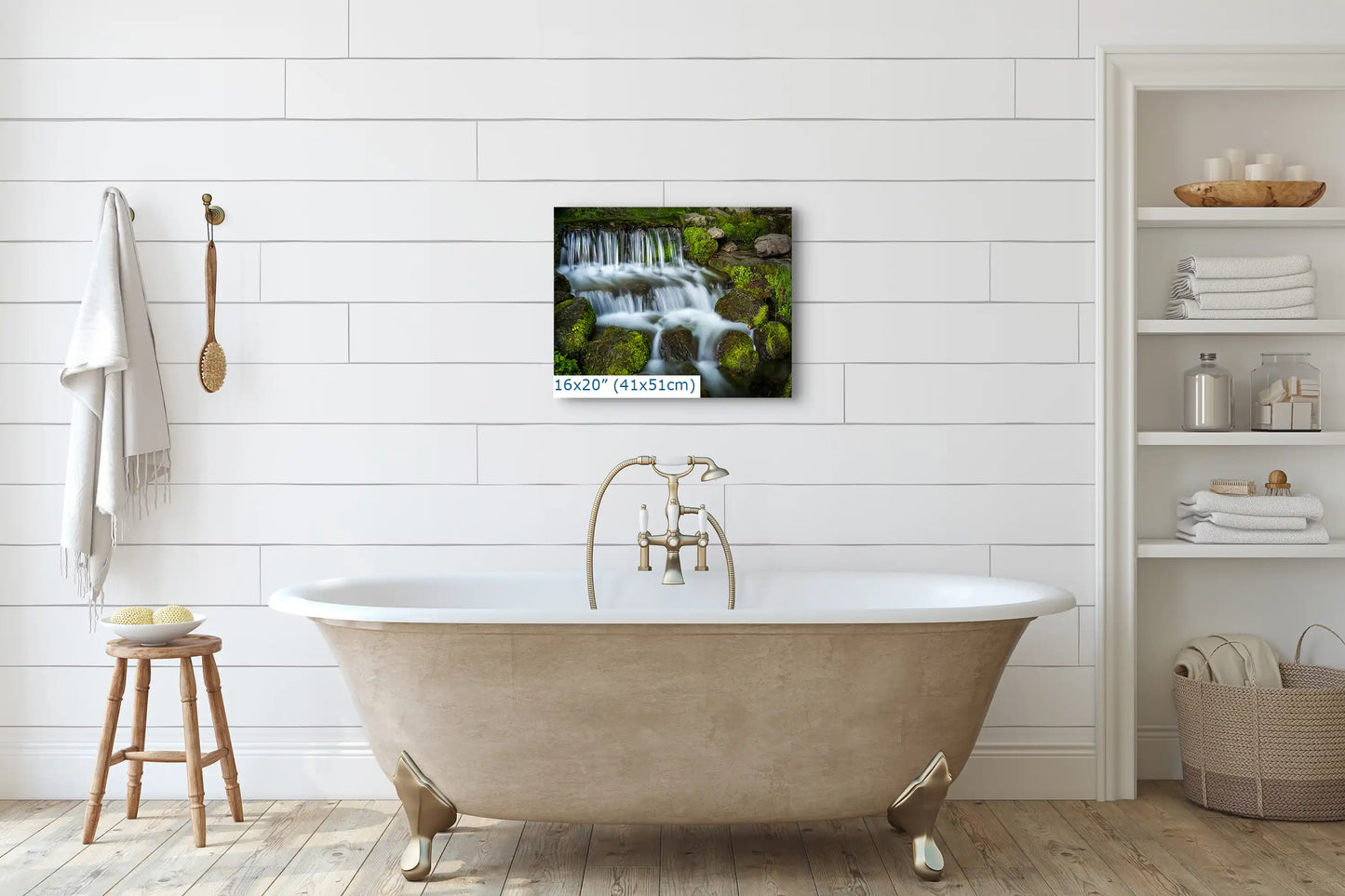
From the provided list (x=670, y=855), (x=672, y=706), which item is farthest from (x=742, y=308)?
(x=670, y=855)

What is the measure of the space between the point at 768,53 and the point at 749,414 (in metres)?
0.97

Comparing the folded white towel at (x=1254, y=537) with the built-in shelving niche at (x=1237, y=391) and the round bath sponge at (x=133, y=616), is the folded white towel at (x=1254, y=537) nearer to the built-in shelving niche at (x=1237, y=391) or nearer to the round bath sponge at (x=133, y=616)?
the built-in shelving niche at (x=1237, y=391)

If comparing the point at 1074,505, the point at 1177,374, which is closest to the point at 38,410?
the point at 1074,505

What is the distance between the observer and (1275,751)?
2.78 m

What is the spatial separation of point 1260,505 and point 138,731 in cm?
289

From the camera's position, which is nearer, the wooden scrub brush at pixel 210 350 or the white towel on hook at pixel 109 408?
the white towel on hook at pixel 109 408

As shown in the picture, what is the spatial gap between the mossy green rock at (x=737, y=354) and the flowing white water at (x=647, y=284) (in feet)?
0.06

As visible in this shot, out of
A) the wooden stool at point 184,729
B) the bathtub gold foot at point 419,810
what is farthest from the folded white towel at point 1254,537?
the wooden stool at point 184,729

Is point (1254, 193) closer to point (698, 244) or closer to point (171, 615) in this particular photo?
point (698, 244)

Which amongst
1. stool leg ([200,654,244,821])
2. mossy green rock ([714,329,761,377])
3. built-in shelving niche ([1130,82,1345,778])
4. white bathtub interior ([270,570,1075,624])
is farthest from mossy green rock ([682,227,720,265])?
stool leg ([200,654,244,821])

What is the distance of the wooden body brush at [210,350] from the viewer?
297cm

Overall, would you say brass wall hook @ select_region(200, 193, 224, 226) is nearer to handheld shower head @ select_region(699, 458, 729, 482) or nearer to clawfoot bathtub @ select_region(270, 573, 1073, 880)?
clawfoot bathtub @ select_region(270, 573, 1073, 880)

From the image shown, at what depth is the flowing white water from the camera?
300 cm

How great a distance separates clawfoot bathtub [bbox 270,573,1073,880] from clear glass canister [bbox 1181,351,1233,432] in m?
0.93
